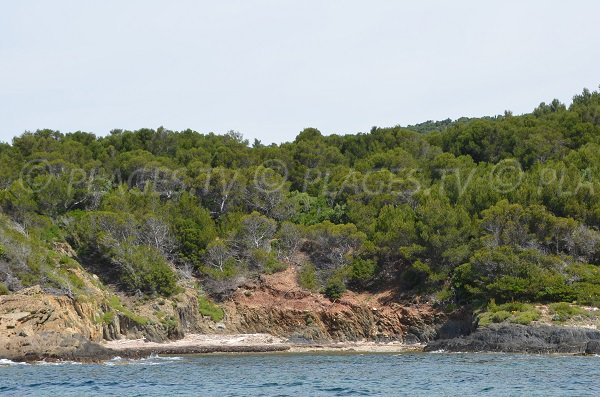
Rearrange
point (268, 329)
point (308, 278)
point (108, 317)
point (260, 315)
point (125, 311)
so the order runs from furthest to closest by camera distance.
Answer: point (308, 278) → point (260, 315) → point (268, 329) → point (125, 311) → point (108, 317)

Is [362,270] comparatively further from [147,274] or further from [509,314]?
[147,274]

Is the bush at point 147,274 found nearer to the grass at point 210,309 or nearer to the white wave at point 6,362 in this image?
the grass at point 210,309

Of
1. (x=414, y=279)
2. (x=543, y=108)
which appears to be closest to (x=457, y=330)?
(x=414, y=279)

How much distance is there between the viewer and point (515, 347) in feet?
159

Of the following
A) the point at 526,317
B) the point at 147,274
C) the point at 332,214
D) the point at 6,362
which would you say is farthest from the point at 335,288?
the point at 6,362

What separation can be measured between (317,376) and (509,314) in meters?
14.5

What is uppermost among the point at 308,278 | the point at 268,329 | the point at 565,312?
the point at 308,278

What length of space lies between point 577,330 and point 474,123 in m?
32.9

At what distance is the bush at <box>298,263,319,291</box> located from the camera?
59.1 metres

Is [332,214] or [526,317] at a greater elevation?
[332,214]

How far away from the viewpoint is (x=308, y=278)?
59.4m

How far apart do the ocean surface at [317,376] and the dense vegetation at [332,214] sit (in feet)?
26.9

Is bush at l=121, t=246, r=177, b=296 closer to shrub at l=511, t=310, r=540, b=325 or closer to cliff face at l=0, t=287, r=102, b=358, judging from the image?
cliff face at l=0, t=287, r=102, b=358

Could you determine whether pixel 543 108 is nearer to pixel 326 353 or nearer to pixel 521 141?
pixel 521 141
